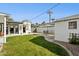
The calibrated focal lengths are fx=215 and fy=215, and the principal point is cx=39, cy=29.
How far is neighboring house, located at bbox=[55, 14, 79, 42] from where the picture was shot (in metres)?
6.56

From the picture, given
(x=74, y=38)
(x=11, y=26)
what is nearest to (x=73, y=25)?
(x=74, y=38)

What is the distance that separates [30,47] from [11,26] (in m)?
0.83

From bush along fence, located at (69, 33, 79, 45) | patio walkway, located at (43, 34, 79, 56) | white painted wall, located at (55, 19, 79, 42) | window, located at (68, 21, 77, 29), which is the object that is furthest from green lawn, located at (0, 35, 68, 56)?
window, located at (68, 21, 77, 29)

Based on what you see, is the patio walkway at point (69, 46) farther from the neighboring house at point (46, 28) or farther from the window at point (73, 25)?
the window at point (73, 25)

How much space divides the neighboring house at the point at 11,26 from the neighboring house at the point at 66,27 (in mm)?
891

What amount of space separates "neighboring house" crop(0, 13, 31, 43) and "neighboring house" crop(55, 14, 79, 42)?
891mm

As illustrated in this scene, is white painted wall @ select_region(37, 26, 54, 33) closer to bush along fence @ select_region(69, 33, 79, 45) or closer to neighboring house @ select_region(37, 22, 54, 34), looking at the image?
neighboring house @ select_region(37, 22, 54, 34)

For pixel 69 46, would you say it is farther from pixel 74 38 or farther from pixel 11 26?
pixel 11 26

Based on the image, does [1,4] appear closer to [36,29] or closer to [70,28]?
[36,29]

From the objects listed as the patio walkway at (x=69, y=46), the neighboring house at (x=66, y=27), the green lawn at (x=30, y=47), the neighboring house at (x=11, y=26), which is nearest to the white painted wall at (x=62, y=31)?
the neighboring house at (x=66, y=27)

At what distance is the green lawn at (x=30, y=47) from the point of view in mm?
6168

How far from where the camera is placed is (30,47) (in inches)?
249

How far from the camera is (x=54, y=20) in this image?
6.27 meters

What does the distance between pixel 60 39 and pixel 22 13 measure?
143 centimetres
